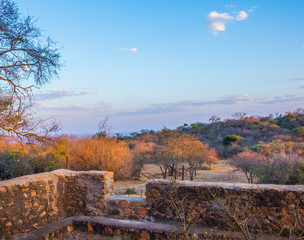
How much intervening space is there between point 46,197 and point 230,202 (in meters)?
3.38

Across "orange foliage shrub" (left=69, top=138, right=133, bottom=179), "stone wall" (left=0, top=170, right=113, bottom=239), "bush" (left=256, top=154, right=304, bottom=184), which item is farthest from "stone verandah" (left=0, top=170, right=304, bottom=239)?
"orange foliage shrub" (left=69, top=138, right=133, bottom=179)

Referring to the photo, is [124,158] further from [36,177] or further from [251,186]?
[251,186]

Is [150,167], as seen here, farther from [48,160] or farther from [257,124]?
[257,124]

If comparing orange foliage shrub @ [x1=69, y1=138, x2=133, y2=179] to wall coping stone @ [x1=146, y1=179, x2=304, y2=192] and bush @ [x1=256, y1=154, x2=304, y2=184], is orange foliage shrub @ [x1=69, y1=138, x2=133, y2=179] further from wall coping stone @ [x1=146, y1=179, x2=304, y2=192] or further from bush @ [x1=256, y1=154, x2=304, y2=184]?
wall coping stone @ [x1=146, y1=179, x2=304, y2=192]

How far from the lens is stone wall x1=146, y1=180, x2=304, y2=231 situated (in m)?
4.01

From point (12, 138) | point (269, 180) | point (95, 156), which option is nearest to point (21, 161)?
point (95, 156)

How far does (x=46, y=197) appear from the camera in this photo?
4.78m

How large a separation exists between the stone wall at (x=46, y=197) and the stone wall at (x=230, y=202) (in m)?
1.21

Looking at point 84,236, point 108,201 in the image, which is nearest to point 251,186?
point 108,201

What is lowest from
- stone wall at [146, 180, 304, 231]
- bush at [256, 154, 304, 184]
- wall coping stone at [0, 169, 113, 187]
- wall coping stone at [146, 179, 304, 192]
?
bush at [256, 154, 304, 184]

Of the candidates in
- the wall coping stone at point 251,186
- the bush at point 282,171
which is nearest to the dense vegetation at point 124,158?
the bush at point 282,171

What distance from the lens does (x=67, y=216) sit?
5.21m

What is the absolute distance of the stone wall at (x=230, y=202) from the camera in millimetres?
4008

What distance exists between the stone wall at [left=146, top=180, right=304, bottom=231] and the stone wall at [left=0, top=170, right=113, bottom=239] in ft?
3.98
